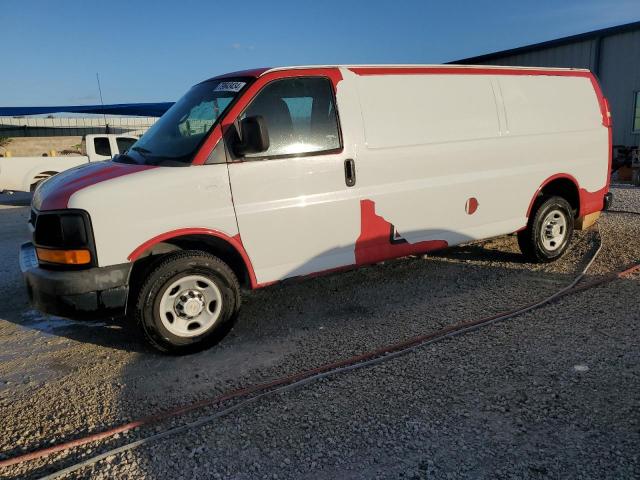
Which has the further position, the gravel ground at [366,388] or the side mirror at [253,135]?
the side mirror at [253,135]

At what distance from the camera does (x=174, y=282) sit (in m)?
3.62

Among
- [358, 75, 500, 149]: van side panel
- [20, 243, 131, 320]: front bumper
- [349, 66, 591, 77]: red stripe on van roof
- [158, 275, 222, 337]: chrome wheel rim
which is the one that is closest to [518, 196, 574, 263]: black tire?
[358, 75, 500, 149]: van side panel

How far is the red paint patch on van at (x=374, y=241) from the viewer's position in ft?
14.2

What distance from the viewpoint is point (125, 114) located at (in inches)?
766

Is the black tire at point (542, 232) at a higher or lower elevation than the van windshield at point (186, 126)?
lower

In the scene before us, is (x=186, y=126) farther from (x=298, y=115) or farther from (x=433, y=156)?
(x=433, y=156)

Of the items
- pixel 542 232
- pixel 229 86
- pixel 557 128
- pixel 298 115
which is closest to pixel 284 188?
pixel 298 115

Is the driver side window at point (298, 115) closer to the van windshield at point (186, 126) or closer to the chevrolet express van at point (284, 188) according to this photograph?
the chevrolet express van at point (284, 188)

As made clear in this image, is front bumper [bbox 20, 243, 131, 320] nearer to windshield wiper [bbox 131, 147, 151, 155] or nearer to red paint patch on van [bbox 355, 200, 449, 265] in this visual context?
windshield wiper [bbox 131, 147, 151, 155]

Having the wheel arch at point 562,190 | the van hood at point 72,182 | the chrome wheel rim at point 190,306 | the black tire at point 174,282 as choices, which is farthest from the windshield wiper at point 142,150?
the wheel arch at point 562,190

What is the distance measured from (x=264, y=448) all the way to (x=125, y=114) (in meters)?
19.3

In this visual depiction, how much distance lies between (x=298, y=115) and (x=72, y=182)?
179 cm

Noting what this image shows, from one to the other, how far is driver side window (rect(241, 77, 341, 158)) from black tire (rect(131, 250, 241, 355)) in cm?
90

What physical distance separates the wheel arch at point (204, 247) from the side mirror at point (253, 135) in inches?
26.3
